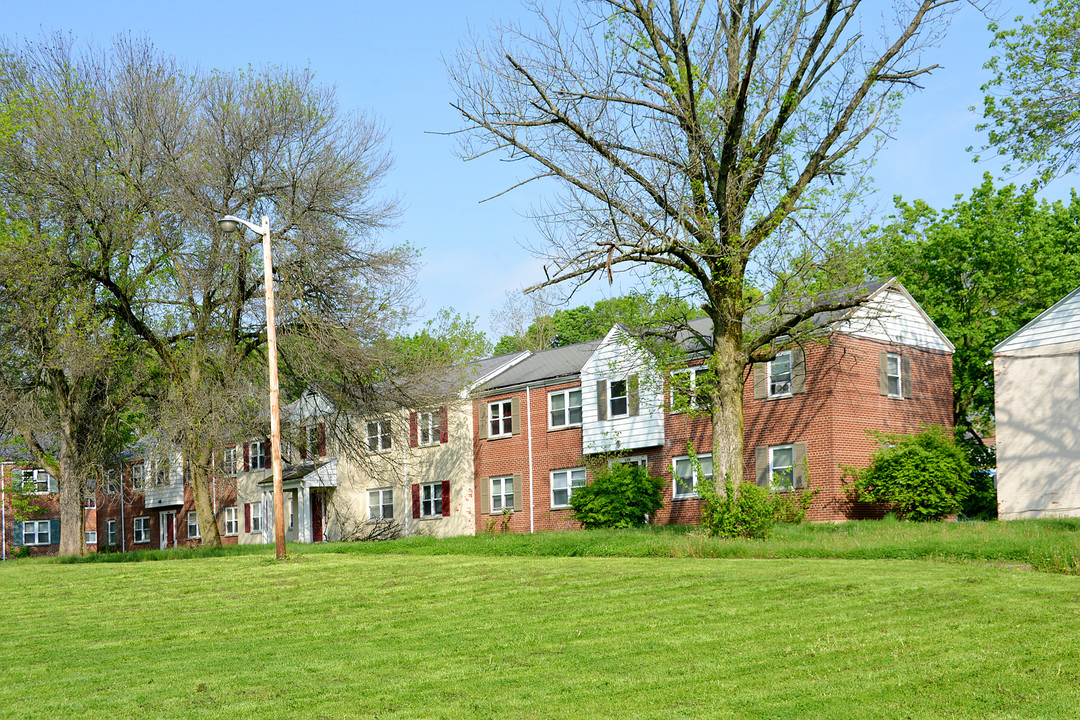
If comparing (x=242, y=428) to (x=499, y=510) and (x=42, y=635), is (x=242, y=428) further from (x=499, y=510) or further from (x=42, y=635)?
(x=42, y=635)

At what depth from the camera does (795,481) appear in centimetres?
3025

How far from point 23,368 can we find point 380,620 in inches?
888

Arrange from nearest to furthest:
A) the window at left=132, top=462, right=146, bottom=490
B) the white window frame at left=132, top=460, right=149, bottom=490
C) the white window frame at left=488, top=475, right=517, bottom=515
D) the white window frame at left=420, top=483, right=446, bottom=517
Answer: the window at left=132, top=462, right=146, bottom=490
the white window frame at left=132, top=460, right=149, bottom=490
the white window frame at left=488, top=475, right=517, bottom=515
the white window frame at left=420, top=483, right=446, bottom=517

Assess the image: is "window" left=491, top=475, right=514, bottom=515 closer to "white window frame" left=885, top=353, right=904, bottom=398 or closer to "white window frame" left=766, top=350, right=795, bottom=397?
"white window frame" left=766, top=350, right=795, bottom=397

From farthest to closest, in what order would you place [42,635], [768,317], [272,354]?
[768,317]
[272,354]
[42,635]

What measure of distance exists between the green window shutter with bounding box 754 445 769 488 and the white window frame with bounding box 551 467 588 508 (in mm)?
6910

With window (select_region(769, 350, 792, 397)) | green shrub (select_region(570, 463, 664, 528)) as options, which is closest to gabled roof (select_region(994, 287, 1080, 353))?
window (select_region(769, 350, 792, 397))

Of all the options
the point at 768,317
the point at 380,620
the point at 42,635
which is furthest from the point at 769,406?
the point at 42,635

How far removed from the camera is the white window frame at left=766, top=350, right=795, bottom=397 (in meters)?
30.7

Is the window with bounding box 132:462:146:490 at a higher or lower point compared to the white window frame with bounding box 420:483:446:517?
higher

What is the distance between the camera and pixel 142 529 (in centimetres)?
6047

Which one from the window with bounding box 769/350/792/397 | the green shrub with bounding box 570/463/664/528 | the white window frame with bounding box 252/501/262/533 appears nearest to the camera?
the window with bounding box 769/350/792/397

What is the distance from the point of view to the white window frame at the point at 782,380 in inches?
1208

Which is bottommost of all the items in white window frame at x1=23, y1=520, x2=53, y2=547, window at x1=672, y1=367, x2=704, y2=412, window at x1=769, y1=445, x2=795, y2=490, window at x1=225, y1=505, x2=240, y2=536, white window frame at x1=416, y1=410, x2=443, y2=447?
white window frame at x1=23, y1=520, x2=53, y2=547
